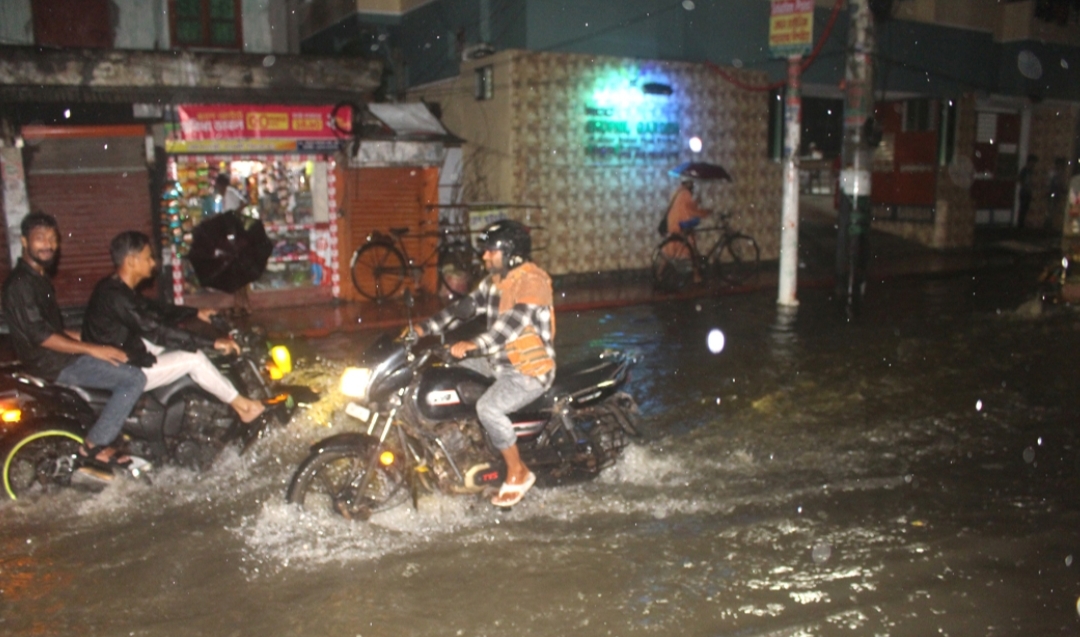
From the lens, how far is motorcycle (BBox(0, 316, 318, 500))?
600 cm

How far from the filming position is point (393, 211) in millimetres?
14992

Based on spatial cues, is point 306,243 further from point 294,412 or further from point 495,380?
point 495,380

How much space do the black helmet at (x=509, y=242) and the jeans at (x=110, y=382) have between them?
2.67 m

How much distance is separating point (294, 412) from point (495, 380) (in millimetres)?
1837

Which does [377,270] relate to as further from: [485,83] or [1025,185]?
[1025,185]

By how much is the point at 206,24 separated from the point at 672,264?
28.7 ft

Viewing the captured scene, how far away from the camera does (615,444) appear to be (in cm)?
641

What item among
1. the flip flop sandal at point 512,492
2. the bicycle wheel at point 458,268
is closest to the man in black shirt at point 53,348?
the flip flop sandal at point 512,492

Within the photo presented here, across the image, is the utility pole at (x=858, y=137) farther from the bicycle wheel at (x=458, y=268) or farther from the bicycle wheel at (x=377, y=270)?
the bicycle wheel at (x=377, y=270)

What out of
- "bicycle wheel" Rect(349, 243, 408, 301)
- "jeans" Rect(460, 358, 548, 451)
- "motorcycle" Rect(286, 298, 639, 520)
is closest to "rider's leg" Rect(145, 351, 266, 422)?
"motorcycle" Rect(286, 298, 639, 520)

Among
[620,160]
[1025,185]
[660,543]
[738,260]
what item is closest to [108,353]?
[660,543]

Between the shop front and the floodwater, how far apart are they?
6649 millimetres

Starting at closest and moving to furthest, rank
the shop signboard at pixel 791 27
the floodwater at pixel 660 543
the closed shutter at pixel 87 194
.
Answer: the floodwater at pixel 660 543 → the closed shutter at pixel 87 194 → the shop signboard at pixel 791 27

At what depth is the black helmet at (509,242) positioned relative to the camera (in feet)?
18.2
